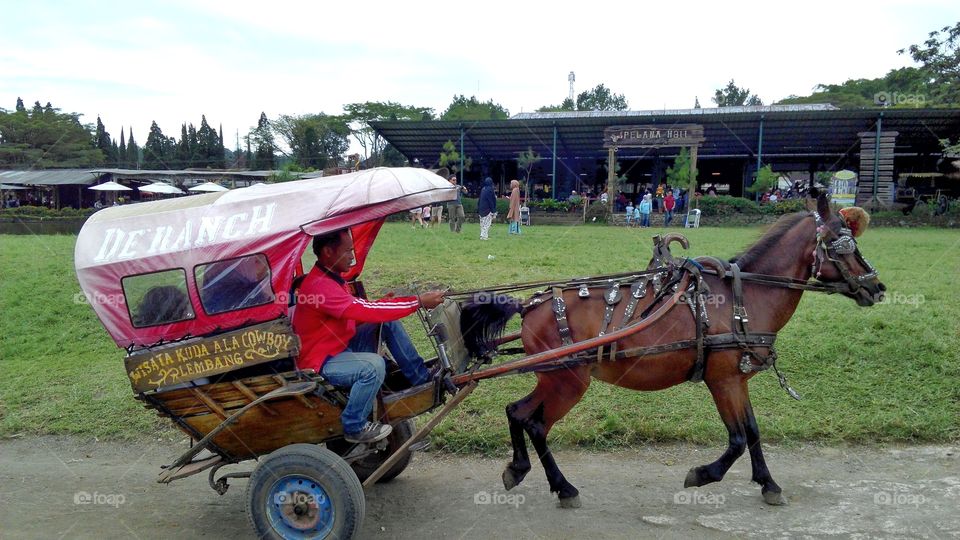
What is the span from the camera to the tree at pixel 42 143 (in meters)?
39.0

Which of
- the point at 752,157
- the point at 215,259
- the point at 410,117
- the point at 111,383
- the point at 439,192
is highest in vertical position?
the point at 410,117

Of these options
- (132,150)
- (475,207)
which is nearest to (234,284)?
(475,207)

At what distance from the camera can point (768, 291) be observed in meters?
→ 4.92

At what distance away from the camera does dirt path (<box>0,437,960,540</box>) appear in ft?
14.6

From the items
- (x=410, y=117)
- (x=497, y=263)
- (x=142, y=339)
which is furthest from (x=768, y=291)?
(x=410, y=117)

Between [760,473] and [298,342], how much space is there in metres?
3.27

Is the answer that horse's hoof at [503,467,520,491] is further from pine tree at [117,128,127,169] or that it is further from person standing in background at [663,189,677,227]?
pine tree at [117,128,127,169]

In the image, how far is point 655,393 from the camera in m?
6.69

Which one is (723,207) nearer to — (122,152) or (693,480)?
(693,480)

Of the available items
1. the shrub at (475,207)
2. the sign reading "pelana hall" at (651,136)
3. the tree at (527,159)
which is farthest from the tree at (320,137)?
the sign reading "pelana hall" at (651,136)

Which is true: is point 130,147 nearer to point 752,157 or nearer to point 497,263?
point 752,157

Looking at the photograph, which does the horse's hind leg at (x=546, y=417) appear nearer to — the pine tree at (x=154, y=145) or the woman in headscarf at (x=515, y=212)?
the woman in headscarf at (x=515, y=212)

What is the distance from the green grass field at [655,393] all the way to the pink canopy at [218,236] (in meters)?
2.67

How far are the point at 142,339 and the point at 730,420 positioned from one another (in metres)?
3.89
